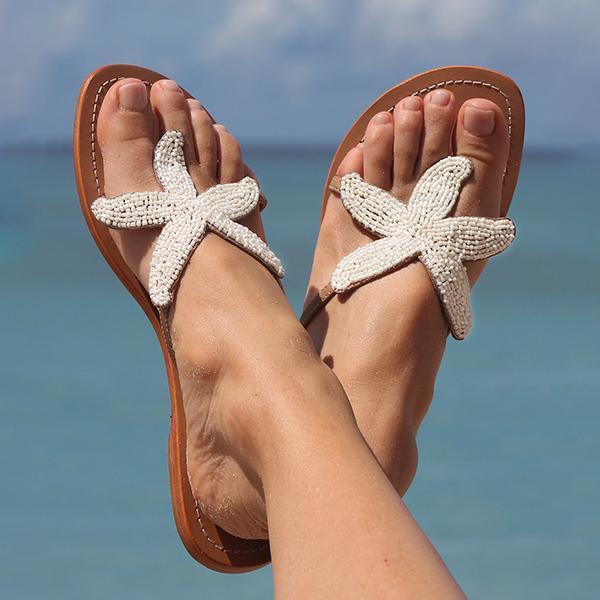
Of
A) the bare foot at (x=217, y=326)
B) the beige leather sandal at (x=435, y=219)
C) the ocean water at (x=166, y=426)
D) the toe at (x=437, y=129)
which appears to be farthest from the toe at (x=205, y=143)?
the ocean water at (x=166, y=426)

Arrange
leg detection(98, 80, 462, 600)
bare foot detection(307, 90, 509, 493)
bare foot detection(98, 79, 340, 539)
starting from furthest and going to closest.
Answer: bare foot detection(307, 90, 509, 493), bare foot detection(98, 79, 340, 539), leg detection(98, 80, 462, 600)

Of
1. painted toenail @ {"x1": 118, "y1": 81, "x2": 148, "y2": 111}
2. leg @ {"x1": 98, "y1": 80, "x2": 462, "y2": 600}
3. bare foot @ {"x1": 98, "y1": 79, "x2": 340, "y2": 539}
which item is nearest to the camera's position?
leg @ {"x1": 98, "y1": 80, "x2": 462, "y2": 600}

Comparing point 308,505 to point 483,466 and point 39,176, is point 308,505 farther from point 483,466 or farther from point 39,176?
point 39,176

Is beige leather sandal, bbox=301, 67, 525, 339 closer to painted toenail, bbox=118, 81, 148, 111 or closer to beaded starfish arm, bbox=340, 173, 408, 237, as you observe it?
beaded starfish arm, bbox=340, 173, 408, 237

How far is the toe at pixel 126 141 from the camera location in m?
1.43

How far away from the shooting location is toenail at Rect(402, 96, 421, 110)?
148cm

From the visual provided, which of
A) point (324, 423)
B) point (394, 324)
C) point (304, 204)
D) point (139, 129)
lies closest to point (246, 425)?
point (324, 423)

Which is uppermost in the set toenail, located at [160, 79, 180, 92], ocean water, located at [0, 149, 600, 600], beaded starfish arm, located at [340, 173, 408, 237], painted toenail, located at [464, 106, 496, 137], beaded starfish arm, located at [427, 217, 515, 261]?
toenail, located at [160, 79, 180, 92]

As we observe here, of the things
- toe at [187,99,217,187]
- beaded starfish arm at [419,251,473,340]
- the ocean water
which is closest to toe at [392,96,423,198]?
beaded starfish arm at [419,251,473,340]

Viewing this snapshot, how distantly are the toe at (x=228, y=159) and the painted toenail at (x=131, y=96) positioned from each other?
0.37 ft

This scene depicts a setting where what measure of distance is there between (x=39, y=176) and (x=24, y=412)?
0.93 meters

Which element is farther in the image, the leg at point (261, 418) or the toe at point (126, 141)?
the toe at point (126, 141)

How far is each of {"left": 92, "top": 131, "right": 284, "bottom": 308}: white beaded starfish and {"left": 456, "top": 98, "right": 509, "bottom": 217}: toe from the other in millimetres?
273

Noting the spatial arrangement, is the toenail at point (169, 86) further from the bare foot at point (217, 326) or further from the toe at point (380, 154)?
the toe at point (380, 154)
